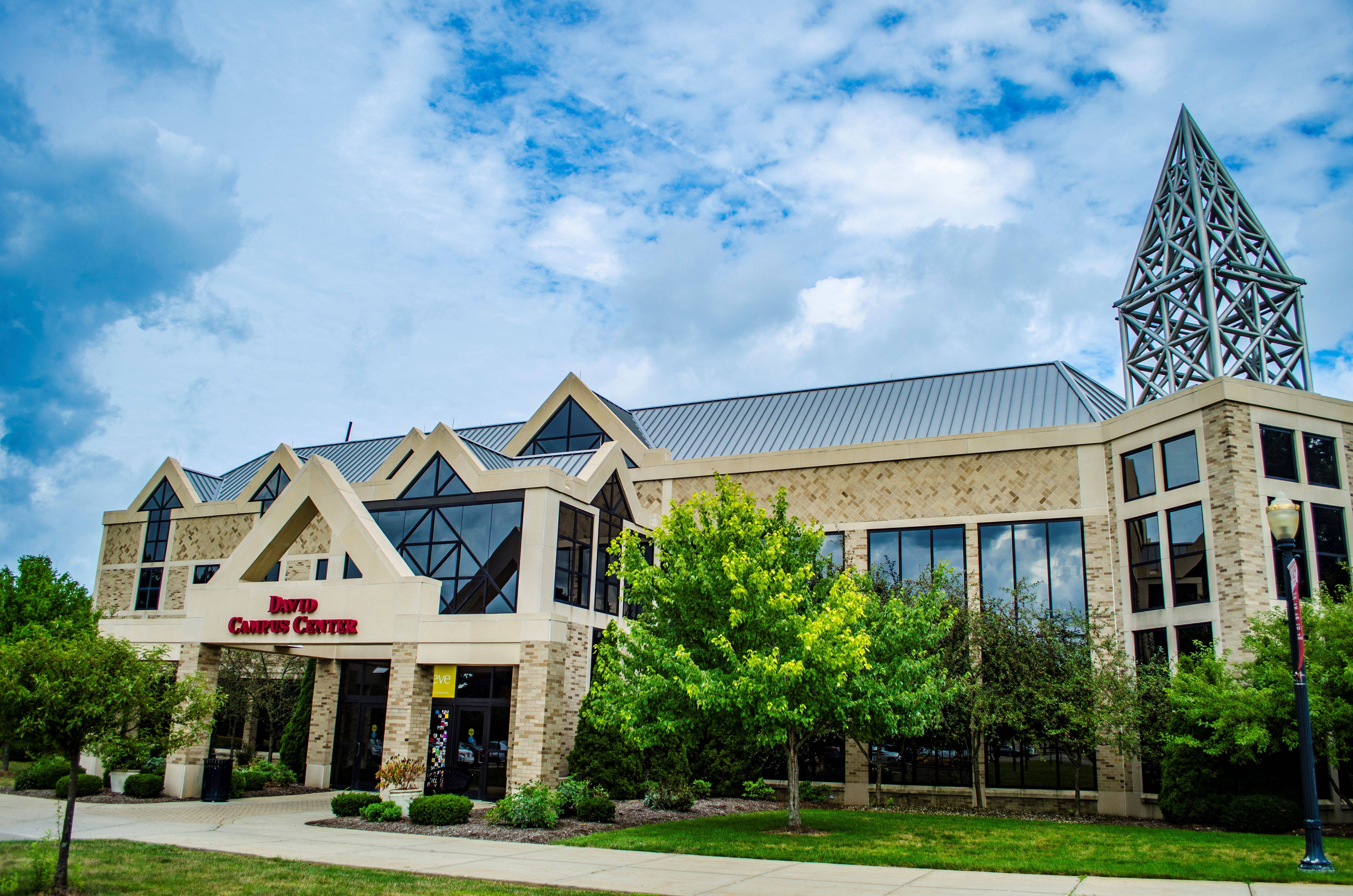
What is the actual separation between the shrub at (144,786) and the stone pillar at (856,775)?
1838 centimetres

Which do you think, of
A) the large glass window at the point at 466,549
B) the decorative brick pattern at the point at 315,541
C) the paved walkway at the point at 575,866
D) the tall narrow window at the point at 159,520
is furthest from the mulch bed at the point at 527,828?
the tall narrow window at the point at 159,520

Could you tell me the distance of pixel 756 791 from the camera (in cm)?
2739

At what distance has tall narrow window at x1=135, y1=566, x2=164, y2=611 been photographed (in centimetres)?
3931

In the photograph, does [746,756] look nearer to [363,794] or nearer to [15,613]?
[363,794]

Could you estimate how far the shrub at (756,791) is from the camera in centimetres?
2736

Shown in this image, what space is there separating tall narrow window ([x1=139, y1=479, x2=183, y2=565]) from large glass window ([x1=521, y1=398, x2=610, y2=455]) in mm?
16232

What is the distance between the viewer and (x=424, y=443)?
27016 millimetres

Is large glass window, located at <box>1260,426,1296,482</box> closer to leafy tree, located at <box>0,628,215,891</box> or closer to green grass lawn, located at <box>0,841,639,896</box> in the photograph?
green grass lawn, located at <box>0,841,639,896</box>

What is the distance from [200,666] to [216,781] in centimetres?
301

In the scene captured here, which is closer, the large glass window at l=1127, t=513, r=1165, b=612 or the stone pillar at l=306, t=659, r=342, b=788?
the large glass window at l=1127, t=513, r=1165, b=612

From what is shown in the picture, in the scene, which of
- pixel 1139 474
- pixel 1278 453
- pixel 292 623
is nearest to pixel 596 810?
pixel 292 623

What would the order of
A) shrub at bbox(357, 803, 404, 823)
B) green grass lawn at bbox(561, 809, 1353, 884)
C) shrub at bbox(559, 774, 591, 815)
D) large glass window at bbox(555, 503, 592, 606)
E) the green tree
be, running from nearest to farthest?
green grass lawn at bbox(561, 809, 1353, 884), the green tree, shrub at bbox(357, 803, 404, 823), shrub at bbox(559, 774, 591, 815), large glass window at bbox(555, 503, 592, 606)

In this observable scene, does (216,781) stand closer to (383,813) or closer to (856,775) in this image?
(383,813)

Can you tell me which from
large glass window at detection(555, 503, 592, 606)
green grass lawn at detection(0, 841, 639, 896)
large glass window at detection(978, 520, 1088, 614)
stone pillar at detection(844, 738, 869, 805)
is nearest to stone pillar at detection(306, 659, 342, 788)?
large glass window at detection(555, 503, 592, 606)
